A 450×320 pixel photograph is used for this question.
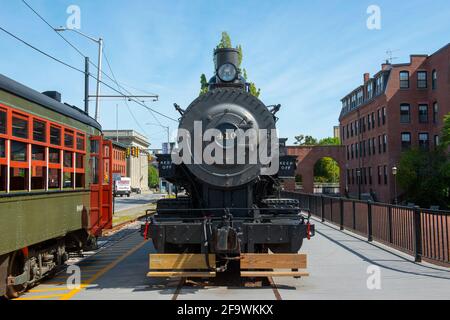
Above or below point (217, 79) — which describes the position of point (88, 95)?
above

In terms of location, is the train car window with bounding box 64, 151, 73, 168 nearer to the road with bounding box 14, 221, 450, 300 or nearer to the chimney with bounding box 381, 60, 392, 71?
the road with bounding box 14, 221, 450, 300

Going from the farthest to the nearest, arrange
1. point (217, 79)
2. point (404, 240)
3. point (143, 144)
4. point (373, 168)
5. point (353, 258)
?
point (143, 144)
point (373, 168)
point (404, 240)
point (353, 258)
point (217, 79)

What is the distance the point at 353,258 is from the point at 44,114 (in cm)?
728

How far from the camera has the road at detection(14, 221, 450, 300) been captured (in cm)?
704

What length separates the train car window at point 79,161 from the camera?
9.17 metres

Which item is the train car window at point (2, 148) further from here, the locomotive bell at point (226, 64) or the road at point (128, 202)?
the road at point (128, 202)

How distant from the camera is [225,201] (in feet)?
27.6

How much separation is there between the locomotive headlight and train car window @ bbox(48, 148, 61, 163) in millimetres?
3557

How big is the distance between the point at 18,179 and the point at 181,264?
9.54ft

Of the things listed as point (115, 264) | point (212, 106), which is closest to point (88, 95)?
point (115, 264)

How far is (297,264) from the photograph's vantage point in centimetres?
740

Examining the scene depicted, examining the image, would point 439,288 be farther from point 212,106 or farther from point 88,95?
point 88,95

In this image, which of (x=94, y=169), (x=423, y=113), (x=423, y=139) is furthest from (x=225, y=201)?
(x=423, y=113)
